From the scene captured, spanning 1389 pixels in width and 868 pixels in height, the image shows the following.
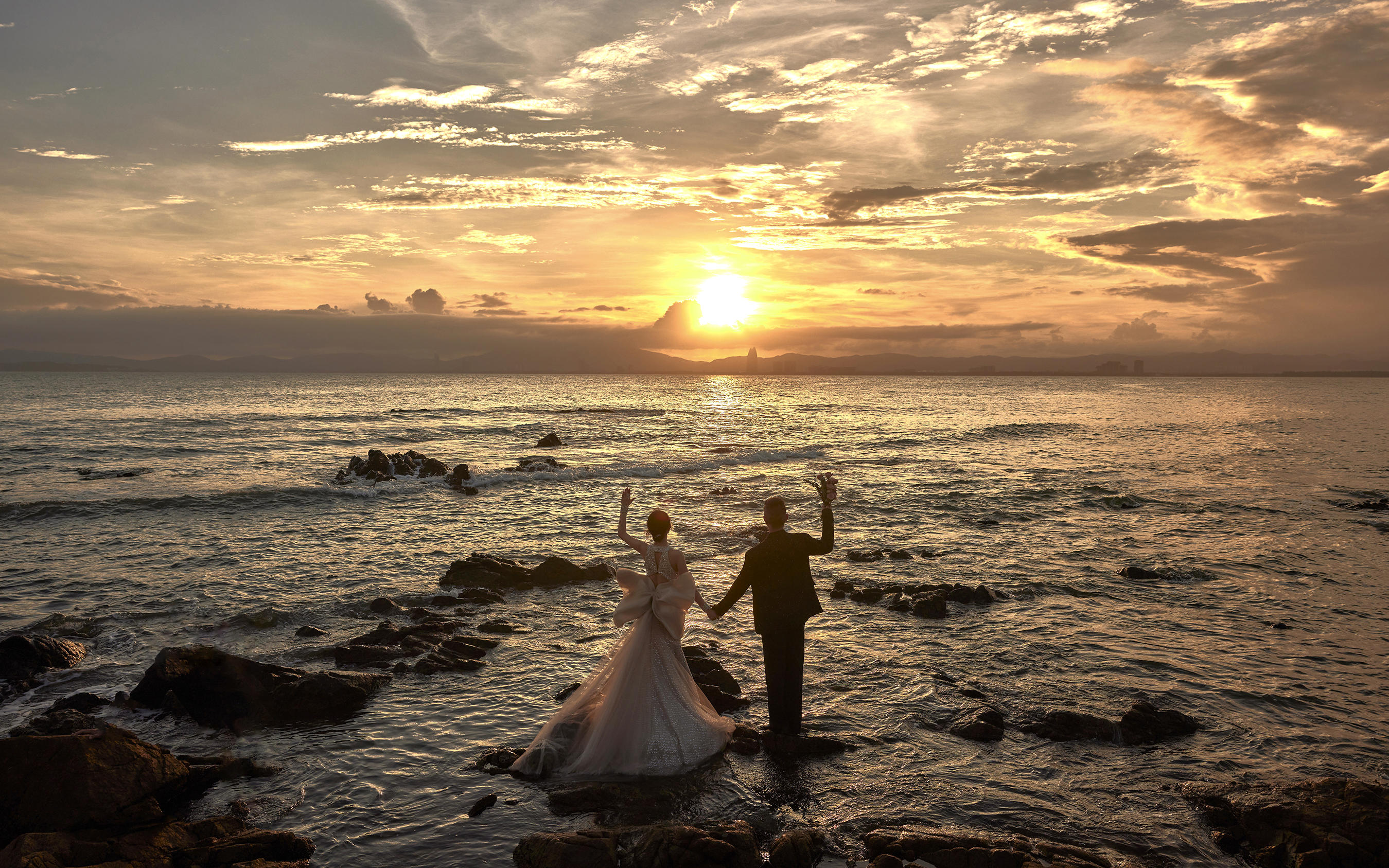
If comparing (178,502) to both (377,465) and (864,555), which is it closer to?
(377,465)

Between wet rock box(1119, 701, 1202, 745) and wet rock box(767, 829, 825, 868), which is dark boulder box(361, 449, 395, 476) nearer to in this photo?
wet rock box(767, 829, 825, 868)

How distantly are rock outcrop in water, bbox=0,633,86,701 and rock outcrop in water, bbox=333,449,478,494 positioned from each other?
22.3 meters

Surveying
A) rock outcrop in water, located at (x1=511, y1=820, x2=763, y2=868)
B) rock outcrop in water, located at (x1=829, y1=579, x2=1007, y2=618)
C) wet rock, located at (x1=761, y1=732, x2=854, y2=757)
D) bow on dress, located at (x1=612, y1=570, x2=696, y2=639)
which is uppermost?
bow on dress, located at (x1=612, y1=570, x2=696, y2=639)

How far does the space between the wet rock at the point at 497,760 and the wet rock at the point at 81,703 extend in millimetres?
6148

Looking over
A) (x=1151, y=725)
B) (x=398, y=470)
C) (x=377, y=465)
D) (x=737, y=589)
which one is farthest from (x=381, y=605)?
(x=398, y=470)

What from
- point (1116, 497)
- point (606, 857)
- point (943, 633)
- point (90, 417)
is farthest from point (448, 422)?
point (606, 857)

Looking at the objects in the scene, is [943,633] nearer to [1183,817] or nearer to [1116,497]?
[1183,817]

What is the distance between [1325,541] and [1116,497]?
811 cm

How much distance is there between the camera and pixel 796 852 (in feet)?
21.0

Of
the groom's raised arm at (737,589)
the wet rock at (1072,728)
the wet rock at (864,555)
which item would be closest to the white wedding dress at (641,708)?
the groom's raised arm at (737,589)

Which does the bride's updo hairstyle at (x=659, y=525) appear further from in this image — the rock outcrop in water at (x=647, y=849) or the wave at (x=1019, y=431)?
the wave at (x=1019, y=431)

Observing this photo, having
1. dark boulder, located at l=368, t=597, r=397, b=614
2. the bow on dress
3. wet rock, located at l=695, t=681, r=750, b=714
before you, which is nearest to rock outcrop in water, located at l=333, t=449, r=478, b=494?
dark boulder, located at l=368, t=597, r=397, b=614

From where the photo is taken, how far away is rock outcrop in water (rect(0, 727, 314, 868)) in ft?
20.0

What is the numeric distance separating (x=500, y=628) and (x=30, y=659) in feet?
24.3
